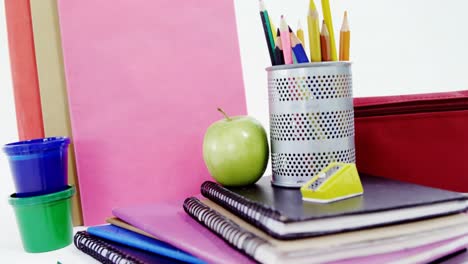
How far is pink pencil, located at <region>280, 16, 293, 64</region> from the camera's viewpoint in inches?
22.1

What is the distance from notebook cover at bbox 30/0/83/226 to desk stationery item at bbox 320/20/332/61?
A: 0.35 metres

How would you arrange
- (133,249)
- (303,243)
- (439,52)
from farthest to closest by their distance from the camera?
1. (439,52)
2. (133,249)
3. (303,243)

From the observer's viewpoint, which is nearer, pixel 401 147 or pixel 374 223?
pixel 374 223

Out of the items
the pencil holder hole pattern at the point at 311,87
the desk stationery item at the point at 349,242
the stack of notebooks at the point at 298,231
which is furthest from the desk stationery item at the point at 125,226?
the pencil holder hole pattern at the point at 311,87

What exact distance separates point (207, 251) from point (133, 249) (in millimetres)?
114

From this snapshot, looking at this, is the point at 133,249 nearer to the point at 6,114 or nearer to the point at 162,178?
the point at 162,178

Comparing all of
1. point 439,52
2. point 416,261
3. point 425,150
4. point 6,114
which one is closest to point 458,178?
point 425,150

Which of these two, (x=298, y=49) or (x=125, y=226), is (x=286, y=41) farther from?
(x=125, y=226)

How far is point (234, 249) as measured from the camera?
45 centimetres

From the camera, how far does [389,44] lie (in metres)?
0.95

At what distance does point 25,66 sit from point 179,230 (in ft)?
1.09

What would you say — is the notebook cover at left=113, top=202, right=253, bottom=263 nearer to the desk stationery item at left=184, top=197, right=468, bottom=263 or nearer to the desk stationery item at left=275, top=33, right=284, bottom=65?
the desk stationery item at left=184, top=197, right=468, bottom=263

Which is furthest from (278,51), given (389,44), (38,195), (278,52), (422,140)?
(389,44)

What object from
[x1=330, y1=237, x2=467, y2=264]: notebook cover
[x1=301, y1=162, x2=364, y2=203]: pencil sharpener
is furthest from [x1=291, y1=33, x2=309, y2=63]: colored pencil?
[x1=330, y1=237, x2=467, y2=264]: notebook cover
